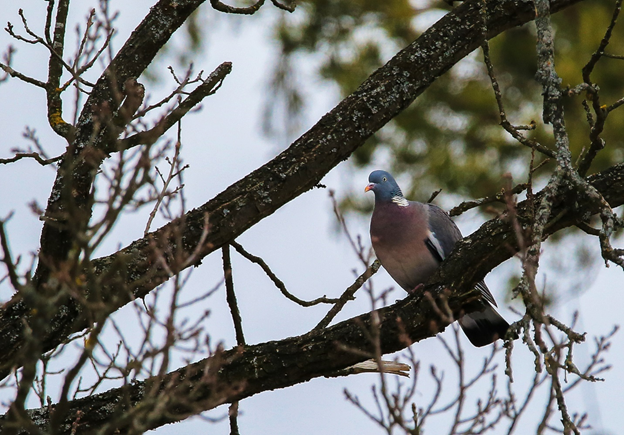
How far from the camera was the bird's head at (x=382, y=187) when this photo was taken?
5.20m

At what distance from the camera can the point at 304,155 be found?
12.6 feet

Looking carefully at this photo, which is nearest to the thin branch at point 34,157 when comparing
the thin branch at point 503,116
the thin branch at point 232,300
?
the thin branch at point 232,300

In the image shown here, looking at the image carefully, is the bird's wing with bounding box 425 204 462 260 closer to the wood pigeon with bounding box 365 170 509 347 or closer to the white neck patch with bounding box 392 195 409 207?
the wood pigeon with bounding box 365 170 509 347

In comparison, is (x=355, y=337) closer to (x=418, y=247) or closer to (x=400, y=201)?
(x=418, y=247)

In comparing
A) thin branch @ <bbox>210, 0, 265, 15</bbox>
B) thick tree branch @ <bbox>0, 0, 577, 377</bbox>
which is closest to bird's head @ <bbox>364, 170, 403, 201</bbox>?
thick tree branch @ <bbox>0, 0, 577, 377</bbox>

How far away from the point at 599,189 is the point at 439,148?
599cm

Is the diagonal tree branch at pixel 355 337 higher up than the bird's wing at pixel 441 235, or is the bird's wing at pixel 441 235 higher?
the bird's wing at pixel 441 235

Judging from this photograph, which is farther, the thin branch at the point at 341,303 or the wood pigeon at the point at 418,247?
the wood pigeon at the point at 418,247

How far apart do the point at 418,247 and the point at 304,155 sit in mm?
1269

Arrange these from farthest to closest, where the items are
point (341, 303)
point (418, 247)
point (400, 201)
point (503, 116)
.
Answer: point (400, 201)
point (418, 247)
point (341, 303)
point (503, 116)

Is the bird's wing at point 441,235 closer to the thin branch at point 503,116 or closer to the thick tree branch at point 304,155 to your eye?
the thick tree branch at point 304,155

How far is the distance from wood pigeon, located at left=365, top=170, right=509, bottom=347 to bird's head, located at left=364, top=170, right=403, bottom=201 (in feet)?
0.28

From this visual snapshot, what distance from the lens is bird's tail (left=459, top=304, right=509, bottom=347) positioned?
474 cm

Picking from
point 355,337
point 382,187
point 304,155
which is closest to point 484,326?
point 382,187
